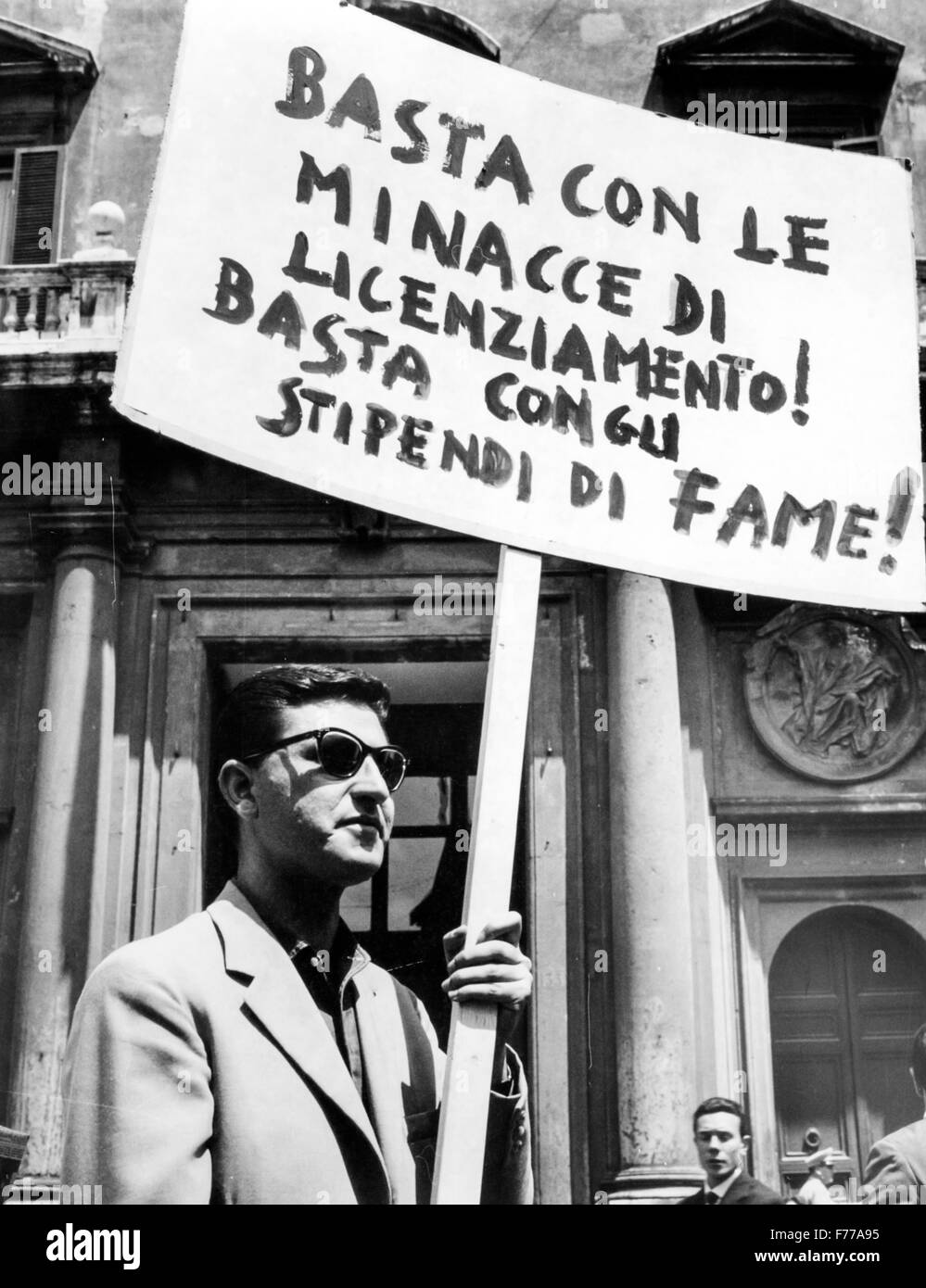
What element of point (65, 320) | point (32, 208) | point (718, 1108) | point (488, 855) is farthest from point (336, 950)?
point (32, 208)

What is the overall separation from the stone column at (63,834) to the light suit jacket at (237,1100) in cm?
248

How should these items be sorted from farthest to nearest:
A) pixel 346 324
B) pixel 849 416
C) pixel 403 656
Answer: pixel 403 656 < pixel 849 416 < pixel 346 324

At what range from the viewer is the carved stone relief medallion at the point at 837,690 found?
9828 millimetres

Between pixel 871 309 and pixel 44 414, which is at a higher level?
pixel 44 414

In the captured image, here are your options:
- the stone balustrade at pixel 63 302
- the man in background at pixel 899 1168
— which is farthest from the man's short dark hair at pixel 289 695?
the stone balustrade at pixel 63 302

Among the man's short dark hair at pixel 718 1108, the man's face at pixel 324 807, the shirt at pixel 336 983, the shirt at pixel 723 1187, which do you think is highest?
the man's face at pixel 324 807

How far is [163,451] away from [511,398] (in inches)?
180

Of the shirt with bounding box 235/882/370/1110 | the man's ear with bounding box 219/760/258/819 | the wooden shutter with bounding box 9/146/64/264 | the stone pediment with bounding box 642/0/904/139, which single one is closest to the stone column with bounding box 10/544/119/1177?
the wooden shutter with bounding box 9/146/64/264

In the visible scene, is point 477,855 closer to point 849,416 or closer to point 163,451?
point 849,416

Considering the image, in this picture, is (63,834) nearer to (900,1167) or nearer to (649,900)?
(649,900)

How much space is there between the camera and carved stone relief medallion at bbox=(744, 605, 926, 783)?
983 centimetres

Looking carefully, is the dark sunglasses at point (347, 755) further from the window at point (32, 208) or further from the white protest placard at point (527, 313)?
the window at point (32, 208)

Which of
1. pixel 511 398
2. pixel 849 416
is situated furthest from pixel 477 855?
pixel 849 416

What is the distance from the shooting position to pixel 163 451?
10.1m
